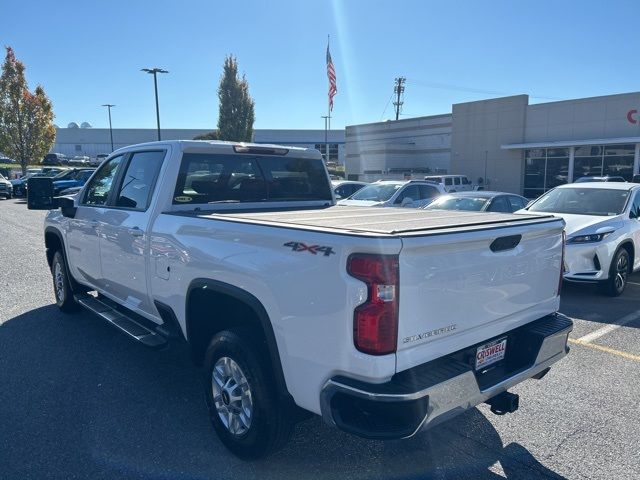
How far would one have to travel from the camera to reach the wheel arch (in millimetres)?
2910

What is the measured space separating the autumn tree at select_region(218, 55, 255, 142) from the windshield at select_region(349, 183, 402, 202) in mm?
27531

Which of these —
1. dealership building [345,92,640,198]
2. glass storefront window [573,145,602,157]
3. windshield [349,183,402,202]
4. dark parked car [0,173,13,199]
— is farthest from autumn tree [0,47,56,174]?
glass storefront window [573,145,602,157]

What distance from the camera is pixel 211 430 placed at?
3.70 m

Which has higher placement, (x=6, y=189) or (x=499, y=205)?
(x=499, y=205)

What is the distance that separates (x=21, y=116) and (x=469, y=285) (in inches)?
1494

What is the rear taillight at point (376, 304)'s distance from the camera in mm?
2455

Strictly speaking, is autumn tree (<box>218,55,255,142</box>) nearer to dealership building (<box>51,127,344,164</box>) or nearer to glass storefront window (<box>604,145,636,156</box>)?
glass storefront window (<box>604,145,636,156</box>)

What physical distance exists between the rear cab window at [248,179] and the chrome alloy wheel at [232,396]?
59.0 inches

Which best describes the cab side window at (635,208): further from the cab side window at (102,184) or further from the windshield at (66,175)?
the windshield at (66,175)

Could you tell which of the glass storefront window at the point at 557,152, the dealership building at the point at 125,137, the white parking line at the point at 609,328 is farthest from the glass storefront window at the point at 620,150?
the dealership building at the point at 125,137

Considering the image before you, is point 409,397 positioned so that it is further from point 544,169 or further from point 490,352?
point 544,169

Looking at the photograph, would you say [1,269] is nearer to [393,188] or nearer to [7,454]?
[7,454]

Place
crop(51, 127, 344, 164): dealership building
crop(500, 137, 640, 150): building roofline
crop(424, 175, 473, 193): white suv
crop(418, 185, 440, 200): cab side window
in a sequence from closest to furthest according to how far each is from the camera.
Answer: crop(418, 185, 440, 200): cab side window, crop(424, 175, 473, 193): white suv, crop(500, 137, 640, 150): building roofline, crop(51, 127, 344, 164): dealership building

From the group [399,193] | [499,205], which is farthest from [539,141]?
[499,205]
